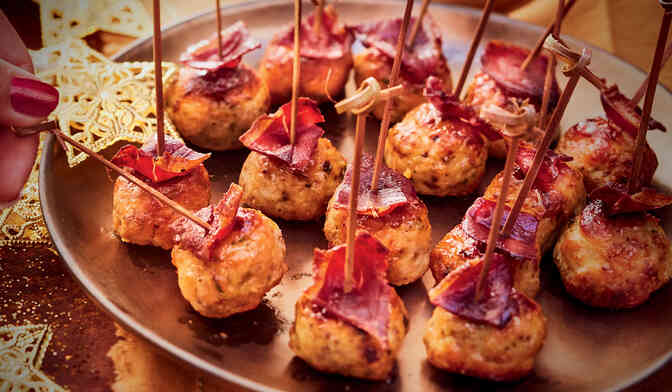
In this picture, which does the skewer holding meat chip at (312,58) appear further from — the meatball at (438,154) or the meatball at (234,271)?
the meatball at (234,271)

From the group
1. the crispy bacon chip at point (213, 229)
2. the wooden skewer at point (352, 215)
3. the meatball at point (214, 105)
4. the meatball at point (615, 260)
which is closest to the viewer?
the wooden skewer at point (352, 215)

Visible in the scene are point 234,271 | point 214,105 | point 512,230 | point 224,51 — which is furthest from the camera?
point 224,51

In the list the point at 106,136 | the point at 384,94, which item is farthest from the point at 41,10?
the point at 384,94

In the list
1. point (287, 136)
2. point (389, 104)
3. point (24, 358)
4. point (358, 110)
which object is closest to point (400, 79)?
point (287, 136)

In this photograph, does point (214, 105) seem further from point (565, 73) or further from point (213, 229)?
point (565, 73)

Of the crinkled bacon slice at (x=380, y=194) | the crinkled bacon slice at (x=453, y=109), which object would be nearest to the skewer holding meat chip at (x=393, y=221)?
the crinkled bacon slice at (x=380, y=194)
